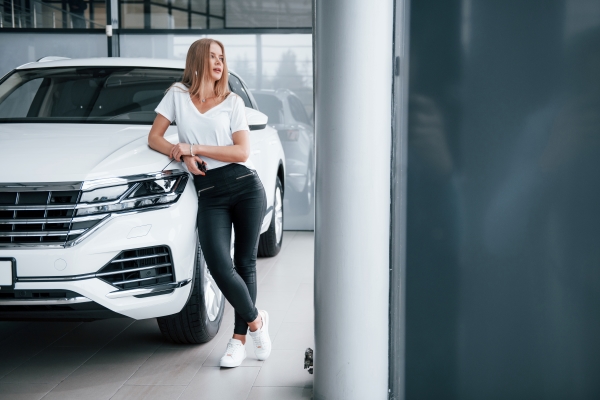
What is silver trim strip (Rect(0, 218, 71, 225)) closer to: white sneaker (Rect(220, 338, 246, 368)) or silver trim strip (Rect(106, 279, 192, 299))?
silver trim strip (Rect(106, 279, 192, 299))

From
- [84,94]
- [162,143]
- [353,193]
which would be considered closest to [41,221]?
[162,143]

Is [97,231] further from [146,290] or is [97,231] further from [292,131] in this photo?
[292,131]

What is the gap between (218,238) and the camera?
3.47 meters

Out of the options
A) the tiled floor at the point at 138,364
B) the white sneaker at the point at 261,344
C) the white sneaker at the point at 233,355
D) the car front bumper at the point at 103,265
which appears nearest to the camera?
the car front bumper at the point at 103,265

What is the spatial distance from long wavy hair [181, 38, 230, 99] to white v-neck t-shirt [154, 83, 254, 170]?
5 cm

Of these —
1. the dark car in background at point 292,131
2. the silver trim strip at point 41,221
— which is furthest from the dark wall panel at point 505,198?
the dark car in background at point 292,131

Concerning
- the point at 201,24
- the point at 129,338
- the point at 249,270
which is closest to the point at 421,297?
the point at 249,270

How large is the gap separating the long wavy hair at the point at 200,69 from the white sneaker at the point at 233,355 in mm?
1261

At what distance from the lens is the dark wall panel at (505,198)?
259 centimetres

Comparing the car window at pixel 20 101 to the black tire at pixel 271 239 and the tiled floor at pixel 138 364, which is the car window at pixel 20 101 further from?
the black tire at pixel 271 239

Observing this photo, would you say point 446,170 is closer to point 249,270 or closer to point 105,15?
point 249,270

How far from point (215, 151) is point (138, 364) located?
1215mm

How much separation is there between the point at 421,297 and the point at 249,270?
1150 millimetres

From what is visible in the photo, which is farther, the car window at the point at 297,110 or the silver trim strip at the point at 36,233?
the car window at the point at 297,110
